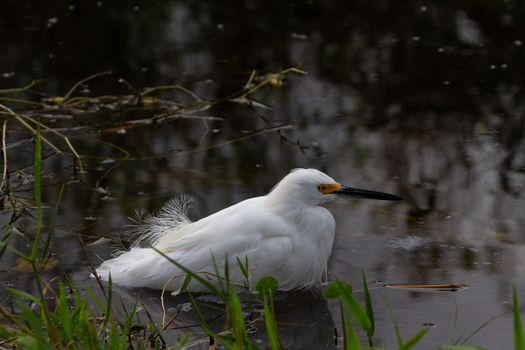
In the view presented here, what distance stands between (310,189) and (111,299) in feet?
3.47

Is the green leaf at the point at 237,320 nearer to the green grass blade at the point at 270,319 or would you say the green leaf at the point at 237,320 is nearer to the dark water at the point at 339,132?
the green grass blade at the point at 270,319

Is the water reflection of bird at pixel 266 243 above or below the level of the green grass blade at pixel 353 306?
below

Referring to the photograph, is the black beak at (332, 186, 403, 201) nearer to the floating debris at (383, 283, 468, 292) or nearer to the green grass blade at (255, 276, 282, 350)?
the floating debris at (383, 283, 468, 292)

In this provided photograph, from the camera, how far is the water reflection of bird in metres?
→ 3.49

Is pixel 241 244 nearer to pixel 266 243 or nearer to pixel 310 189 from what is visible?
pixel 266 243

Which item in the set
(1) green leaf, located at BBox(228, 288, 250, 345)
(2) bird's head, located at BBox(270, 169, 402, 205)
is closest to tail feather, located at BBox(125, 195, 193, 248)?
(2) bird's head, located at BBox(270, 169, 402, 205)

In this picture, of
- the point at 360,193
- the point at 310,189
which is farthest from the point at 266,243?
the point at 360,193

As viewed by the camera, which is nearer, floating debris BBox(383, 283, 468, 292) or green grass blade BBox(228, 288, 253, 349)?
green grass blade BBox(228, 288, 253, 349)

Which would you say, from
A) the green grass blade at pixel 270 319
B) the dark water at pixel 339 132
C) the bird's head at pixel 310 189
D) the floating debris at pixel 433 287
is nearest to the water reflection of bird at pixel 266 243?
the bird's head at pixel 310 189

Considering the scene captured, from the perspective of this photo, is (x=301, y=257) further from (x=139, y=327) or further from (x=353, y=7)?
(x=353, y=7)

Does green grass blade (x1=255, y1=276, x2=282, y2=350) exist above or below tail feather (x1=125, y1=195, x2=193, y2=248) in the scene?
above

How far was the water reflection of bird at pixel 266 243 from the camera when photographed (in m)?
3.49

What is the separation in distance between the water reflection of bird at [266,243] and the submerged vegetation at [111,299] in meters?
0.09

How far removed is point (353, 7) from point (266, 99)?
1829 mm
